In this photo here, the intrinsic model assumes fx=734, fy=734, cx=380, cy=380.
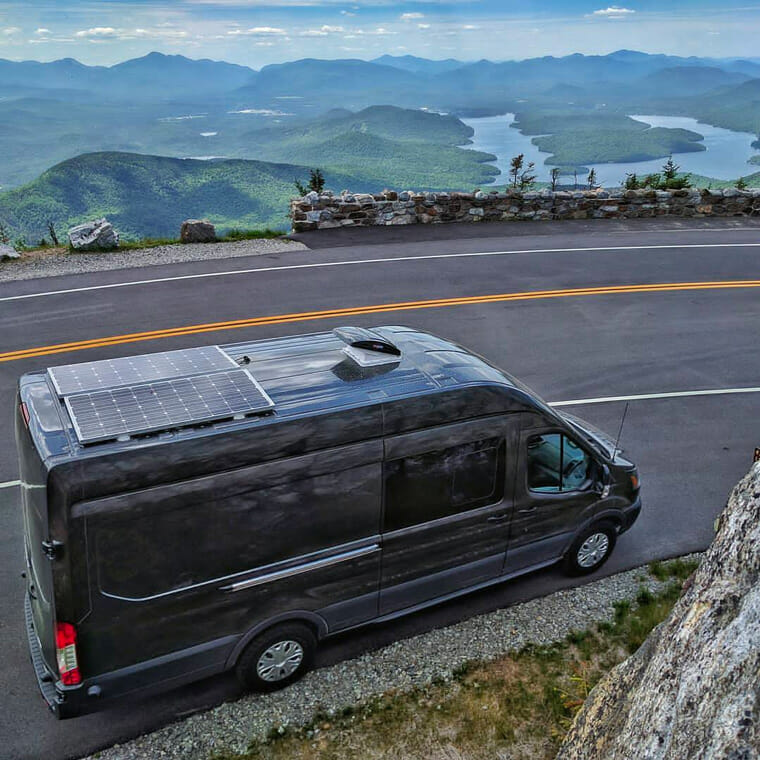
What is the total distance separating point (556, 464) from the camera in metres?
7.05

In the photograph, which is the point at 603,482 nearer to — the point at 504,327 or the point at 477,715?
the point at 477,715

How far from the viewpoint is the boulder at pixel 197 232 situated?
1950 centimetres

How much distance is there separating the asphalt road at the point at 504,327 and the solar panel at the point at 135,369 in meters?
2.54

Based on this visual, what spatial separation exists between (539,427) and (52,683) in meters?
4.43

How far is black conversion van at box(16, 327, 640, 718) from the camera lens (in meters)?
5.02

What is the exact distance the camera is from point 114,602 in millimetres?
5117

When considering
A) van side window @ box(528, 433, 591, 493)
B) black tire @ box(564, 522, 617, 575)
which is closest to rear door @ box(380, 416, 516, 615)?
van side window @ box(528, 433, 591, 493)

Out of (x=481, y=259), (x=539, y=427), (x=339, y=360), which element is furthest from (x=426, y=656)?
(x=481, y=259)

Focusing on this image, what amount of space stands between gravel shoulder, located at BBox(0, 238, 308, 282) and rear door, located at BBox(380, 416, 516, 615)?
13.2 m

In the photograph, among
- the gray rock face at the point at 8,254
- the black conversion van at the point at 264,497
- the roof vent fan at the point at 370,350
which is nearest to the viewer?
the black conversion van at the point at 264,497

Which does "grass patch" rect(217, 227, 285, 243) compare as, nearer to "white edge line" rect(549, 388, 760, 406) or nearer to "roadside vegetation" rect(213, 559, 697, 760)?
"white edge line" rect(549, 388, 760, 406)

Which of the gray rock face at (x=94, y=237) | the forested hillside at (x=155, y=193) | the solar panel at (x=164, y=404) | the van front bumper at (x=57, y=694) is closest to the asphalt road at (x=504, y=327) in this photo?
the van front bumper at (x=57, y=694)

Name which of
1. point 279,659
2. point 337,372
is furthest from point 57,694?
point 337,372

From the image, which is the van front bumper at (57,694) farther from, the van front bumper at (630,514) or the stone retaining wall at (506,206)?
the stone retaining wall at (506,206)
